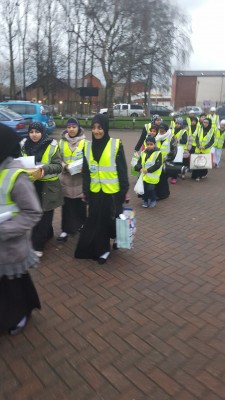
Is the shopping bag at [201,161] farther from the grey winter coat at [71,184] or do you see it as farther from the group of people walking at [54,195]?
the grey winter coat at [71,184]

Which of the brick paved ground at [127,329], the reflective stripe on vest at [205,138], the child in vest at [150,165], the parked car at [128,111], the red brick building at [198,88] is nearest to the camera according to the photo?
the brick paved ground at [127,329]

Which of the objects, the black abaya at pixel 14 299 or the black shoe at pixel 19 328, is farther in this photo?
the black shoe at pixel 19 328

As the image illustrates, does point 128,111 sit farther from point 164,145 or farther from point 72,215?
point 72,215

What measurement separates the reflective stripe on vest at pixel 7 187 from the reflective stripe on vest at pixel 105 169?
1.66m

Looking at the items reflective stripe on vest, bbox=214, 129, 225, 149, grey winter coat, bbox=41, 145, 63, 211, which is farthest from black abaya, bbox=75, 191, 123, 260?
reflective stripe on vest, bbox=214, 129, 225, 149

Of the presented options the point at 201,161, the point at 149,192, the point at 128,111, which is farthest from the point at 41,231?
the point at 128,111

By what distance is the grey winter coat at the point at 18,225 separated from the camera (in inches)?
91.6

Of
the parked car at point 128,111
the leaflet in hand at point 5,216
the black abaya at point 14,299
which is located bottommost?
the black abaya at point 14,299

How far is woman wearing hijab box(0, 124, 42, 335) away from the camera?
232 cm

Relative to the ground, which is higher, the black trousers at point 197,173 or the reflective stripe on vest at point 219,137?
the reflective stripe on vest at point 219,137

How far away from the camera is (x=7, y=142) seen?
2297mm

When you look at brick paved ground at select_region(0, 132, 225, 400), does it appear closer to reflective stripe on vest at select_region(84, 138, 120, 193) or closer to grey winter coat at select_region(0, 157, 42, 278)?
grey winter coat at select_region(0, 157, 42, 278)

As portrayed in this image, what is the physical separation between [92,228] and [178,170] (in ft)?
15.2

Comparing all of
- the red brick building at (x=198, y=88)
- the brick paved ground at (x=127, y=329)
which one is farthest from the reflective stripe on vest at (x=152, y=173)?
the red brick building at (x=198, y=88)
